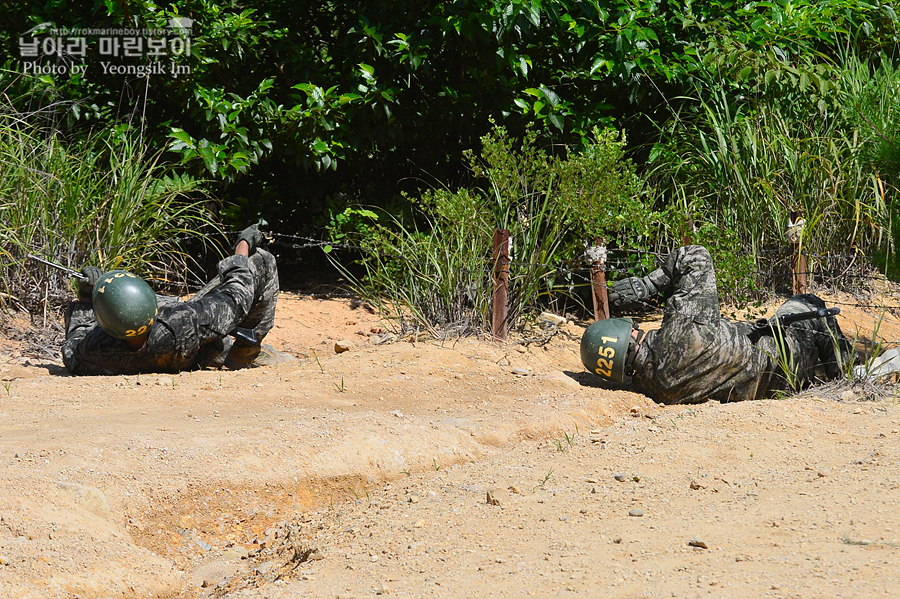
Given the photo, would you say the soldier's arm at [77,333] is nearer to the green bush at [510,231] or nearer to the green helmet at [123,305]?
the green helmet at [123,305]

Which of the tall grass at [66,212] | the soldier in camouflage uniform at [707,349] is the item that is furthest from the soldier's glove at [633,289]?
the tall grass at [66,212]

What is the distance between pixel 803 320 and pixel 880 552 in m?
2.41

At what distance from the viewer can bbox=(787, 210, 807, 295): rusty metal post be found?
20.3 feet

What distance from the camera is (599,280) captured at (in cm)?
579

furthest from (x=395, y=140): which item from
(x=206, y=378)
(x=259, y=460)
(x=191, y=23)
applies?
(x=259, y=460)

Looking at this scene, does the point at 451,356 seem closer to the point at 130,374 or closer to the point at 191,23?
the point at 130,374

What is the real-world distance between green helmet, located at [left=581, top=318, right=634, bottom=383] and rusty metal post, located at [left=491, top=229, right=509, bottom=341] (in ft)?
3.06

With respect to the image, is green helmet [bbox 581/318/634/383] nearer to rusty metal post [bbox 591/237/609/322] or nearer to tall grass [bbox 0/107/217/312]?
rusty metal post [bbox 591/237/609/322]

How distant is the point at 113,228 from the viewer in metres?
6.03

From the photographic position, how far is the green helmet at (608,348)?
4.46 metres

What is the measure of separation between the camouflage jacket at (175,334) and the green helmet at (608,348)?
6.85 ft

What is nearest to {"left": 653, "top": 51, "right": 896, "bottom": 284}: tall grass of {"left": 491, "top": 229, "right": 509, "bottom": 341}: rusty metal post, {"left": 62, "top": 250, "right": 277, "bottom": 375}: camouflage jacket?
{"left": 491, "top": 229, "right": 509, "bottom": 341}: rusty metal post

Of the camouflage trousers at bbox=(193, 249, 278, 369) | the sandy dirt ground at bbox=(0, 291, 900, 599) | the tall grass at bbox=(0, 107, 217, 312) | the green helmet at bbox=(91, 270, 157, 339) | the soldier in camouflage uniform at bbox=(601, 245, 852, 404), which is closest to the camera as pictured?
the sandy dirt ground at bbox=(0, 291, 900, 599)

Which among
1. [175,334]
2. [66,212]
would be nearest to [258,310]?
[175,334]
